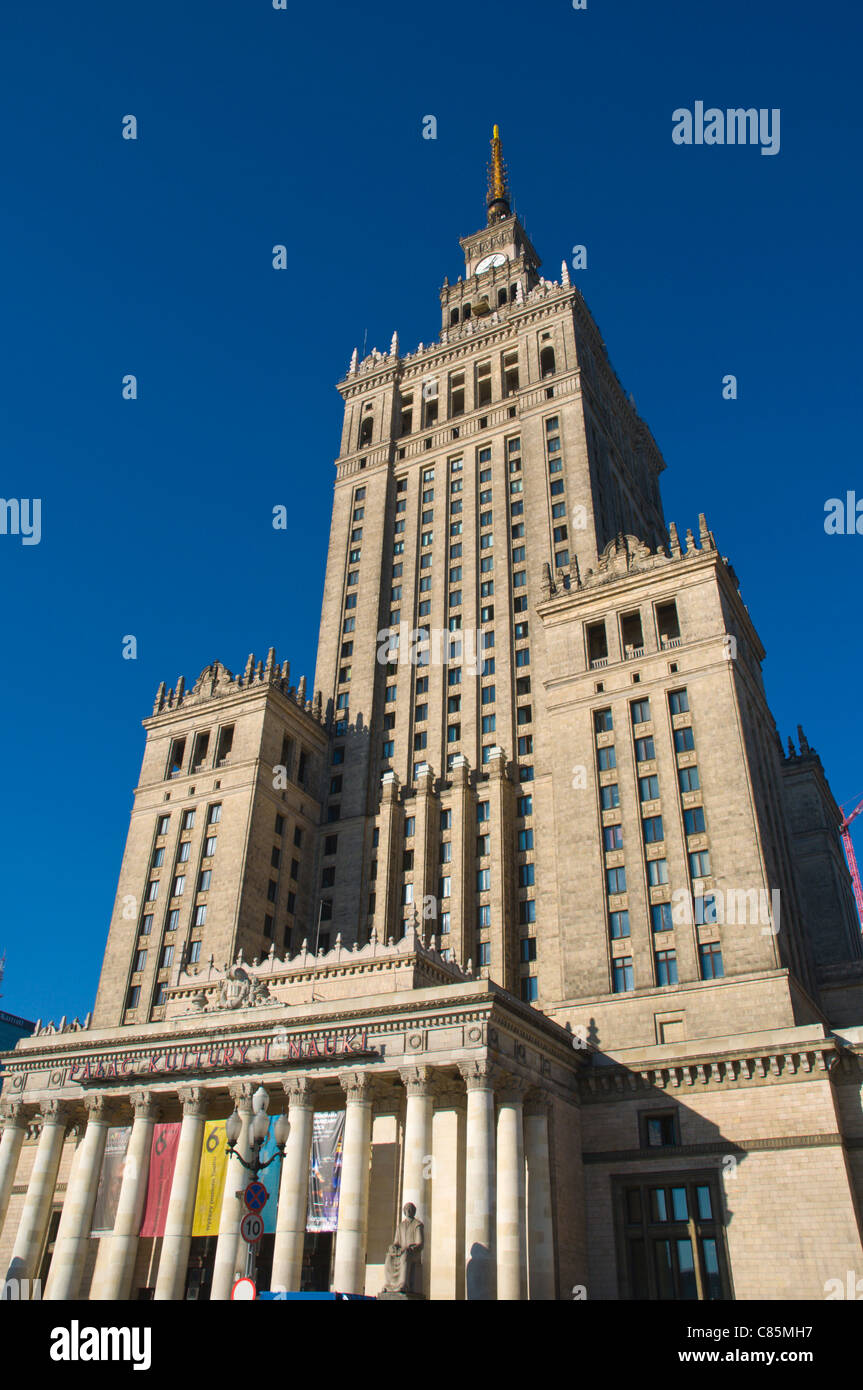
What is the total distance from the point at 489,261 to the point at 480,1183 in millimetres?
114273

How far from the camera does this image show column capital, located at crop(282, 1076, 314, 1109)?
46.1 metres

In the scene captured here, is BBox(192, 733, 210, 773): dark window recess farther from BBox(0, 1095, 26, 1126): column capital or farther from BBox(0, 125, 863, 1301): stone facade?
BBox(0, 1095, 26, 1126): column capital

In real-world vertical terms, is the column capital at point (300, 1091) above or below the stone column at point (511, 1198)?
above

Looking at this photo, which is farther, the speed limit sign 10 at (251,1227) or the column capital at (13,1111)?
the column capital at (13,1111)

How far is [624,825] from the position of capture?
61531 millimetres

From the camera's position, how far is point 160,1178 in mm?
48000

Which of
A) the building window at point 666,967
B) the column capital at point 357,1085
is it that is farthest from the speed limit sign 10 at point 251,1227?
the building window at point 666,967

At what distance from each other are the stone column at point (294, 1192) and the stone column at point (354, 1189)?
1885 mm

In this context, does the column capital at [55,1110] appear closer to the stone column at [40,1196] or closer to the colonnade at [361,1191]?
the stone column at [40,1196]

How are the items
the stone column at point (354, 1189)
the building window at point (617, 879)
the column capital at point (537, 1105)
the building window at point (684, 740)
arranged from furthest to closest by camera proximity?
1. the building window at point (684, 740)
2. the building window at point (617, 879)
3. the column capital at point (537, 1105)
4. the stone column at point (354, 1189)

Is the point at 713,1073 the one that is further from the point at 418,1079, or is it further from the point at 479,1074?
the point at 418,1079

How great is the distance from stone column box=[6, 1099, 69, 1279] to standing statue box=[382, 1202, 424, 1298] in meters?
22.0

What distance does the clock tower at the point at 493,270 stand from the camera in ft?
393
